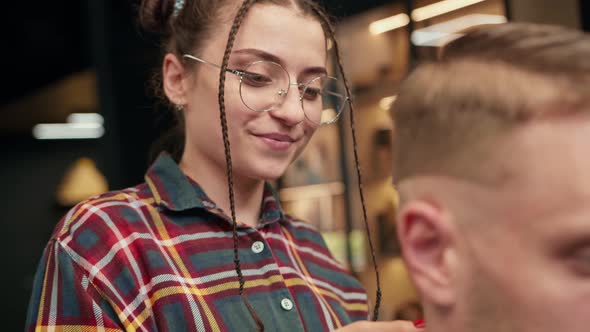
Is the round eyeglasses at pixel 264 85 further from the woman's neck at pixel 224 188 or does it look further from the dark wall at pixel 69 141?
the dark wall at pixel 69 141

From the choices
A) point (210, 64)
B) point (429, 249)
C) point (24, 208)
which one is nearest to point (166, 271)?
point (210, 64)

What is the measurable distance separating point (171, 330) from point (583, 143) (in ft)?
2.38

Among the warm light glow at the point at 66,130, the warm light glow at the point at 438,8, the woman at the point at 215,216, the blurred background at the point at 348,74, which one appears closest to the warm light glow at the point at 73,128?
the warm light glow at the point at 66,130

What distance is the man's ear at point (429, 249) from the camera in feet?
2.58

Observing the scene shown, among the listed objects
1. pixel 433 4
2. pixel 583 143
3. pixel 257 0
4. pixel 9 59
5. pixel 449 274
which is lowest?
pixel 449 274

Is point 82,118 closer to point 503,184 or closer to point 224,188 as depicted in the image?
point 224,188

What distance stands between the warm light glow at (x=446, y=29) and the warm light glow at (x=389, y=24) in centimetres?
10

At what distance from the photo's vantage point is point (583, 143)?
0.72 meters

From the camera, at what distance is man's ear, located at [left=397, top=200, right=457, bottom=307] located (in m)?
0.79

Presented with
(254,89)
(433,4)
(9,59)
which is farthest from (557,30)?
(9,59)

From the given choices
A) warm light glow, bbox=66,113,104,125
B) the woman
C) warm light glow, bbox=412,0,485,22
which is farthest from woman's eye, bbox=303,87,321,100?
warm light glow, bbox=66,113,104,125

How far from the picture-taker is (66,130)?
848 centimetres

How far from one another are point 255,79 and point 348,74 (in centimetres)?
246

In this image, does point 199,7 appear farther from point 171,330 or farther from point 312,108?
point 171,330
